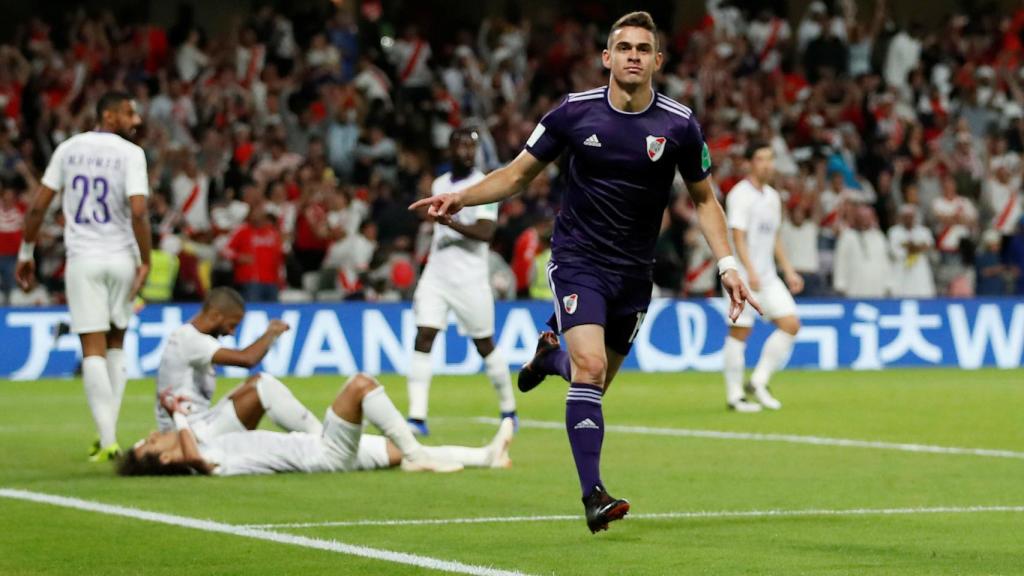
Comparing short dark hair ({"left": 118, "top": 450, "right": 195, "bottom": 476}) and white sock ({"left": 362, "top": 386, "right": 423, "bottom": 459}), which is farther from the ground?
white sock ({"left": 362, "top": 386, "right": 423, "bottom": 459})

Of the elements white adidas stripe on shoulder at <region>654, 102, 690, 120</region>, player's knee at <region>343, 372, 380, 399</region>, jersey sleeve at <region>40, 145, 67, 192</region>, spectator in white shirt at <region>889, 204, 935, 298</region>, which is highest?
white adidas stripe on shoulder at <region>654, 102, 690, 120</region>

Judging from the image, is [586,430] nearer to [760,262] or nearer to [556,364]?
[556,364]

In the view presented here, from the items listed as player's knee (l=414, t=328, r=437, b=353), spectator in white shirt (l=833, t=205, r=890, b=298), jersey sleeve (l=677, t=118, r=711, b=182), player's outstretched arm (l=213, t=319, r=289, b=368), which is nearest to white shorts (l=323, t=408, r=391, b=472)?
player's outstretched arm (l=213, t=319, r=289, b=368)

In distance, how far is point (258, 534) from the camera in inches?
360

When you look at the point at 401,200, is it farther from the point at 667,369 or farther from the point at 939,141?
the point at 939,141

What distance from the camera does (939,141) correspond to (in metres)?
30.7

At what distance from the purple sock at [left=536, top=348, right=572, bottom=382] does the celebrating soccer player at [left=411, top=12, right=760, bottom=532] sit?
737 mm

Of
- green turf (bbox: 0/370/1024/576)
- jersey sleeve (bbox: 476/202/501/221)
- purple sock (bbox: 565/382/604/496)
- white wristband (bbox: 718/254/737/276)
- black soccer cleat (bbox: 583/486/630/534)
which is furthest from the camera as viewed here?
jersey sleeve (bbox: 476/202/501/221)

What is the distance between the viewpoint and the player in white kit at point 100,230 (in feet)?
43.0

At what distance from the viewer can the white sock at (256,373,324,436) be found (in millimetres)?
12047

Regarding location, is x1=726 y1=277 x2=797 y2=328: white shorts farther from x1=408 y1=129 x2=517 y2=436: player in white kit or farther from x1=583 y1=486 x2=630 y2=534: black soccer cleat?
x1=583 y1=486 x2=630 y2=534: black soccer cleat

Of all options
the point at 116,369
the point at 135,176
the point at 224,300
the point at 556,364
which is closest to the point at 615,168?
the point at 556,364

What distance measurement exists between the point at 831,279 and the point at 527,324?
5.44 m

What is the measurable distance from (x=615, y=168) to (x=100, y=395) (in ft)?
17.5
